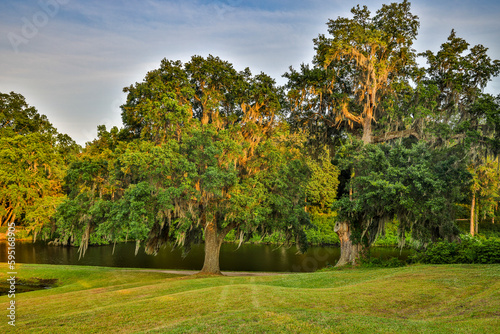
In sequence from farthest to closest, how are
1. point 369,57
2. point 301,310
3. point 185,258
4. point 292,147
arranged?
point 185,258
point 292,147
point 369,57
point 301,310

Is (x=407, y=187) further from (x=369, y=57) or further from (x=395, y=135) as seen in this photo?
(x=369, y=57)

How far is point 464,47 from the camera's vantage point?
21406 mm

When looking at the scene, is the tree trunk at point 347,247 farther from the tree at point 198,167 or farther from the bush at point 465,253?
the bush at point 465,253

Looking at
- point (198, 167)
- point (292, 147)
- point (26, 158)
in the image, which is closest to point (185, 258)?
point (292, 147)

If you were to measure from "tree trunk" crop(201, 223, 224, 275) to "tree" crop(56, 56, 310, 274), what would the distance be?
62mm

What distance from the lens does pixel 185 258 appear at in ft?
120

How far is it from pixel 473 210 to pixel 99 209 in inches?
1793

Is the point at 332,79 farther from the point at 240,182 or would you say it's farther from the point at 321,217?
the point at 321,217

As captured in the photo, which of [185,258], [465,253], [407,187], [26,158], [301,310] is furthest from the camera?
[26,158]

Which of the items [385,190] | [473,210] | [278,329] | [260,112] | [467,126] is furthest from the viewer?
→ [473,210]

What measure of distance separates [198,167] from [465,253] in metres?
13.7

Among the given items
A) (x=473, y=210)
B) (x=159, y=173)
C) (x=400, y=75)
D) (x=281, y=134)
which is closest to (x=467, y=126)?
(x=400, y=75)

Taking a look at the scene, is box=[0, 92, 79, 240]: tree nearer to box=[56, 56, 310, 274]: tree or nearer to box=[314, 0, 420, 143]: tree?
box=[56, 56, 310, 274]: tree

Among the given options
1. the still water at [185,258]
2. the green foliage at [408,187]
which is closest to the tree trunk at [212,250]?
the green foliage at [408,187]
